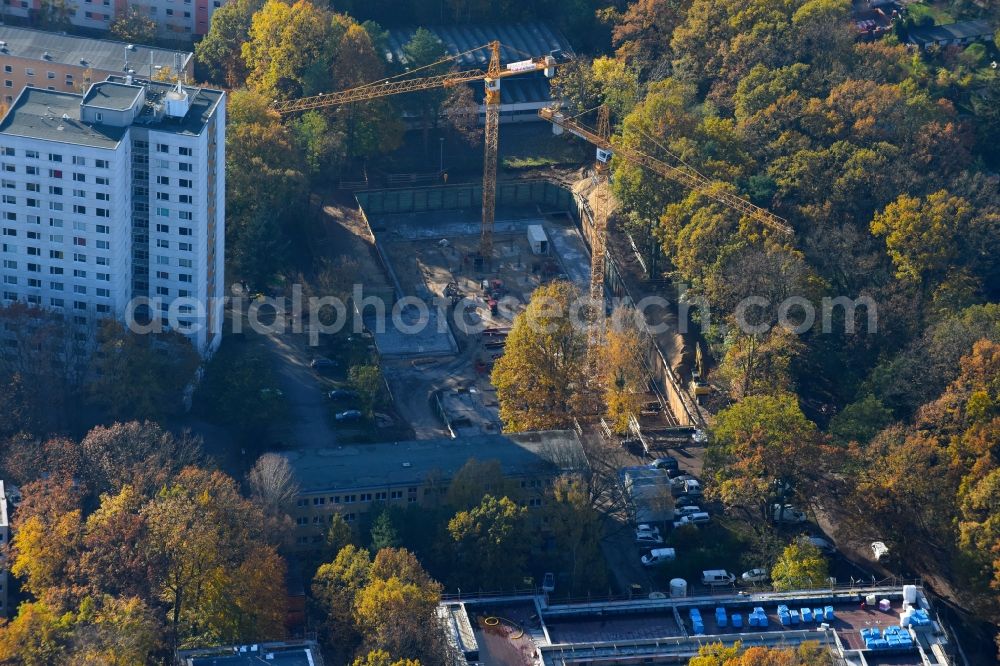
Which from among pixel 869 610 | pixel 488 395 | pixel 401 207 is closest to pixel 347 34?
pixel 401 207

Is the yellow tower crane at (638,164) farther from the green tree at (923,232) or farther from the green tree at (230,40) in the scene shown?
the green tree at (230,40)

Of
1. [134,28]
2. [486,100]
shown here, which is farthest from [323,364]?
[134,28]

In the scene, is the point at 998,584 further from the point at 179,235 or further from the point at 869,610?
the point at 179,235

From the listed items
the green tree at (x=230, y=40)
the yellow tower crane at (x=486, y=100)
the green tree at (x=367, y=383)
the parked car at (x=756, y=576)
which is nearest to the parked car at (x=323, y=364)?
the green tree at (x=367, y=383)

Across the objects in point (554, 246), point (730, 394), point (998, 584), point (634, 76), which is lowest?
point (998, 584)

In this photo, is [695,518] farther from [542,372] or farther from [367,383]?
[367,383]
